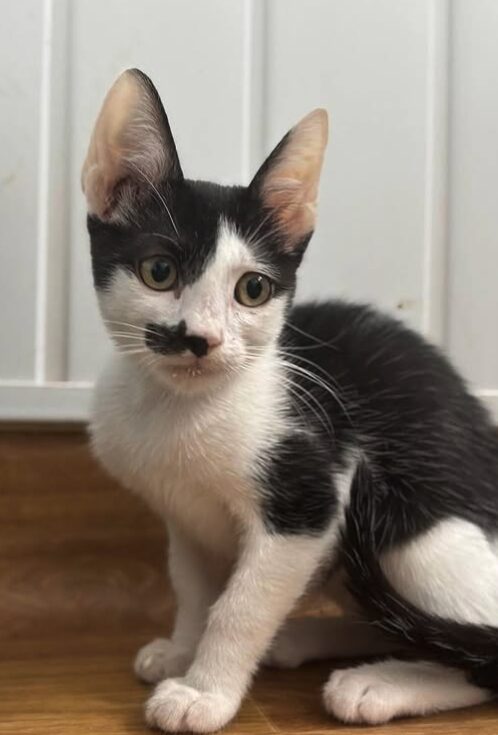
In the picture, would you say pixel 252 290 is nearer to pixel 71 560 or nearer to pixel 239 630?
pixel 239 630

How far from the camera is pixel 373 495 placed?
100 centimetres

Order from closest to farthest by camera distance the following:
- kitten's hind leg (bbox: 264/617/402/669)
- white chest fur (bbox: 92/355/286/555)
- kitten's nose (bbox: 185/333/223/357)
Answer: kitten's nose (bbox: 185/333/223/357), white chest fur (bbox: 92/355/286/555), kitten's hind leg (bbox: 264/617/402/669)

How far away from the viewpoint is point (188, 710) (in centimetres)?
86

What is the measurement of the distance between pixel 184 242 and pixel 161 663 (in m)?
0.49

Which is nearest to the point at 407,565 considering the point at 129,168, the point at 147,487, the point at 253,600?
the point at 253,600

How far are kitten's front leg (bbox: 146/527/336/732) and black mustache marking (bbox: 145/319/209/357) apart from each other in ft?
0.74

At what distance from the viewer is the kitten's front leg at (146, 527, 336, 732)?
861 mm

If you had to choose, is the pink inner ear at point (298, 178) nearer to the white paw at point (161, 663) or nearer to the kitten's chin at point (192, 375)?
the kitten's chin at point (192, 375)

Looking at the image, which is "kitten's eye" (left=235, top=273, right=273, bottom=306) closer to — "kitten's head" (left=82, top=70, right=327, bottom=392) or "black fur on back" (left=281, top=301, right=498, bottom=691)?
"kitten's head" (left=82, top=70, right=327, bottom=392)

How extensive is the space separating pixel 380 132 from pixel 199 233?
0.59 m

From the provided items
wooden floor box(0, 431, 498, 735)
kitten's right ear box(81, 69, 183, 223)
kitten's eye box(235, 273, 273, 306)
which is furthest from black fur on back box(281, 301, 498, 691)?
wooden floor box(0, 431, 498, 735)

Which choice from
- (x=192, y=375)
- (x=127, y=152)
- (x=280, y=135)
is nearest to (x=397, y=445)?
(x=192, y=375)

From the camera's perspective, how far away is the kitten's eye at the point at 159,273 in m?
0.87

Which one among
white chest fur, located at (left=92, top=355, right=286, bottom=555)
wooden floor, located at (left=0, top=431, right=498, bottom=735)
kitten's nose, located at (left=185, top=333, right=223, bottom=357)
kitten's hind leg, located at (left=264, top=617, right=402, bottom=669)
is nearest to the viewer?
kitten's nose, located at (left=185, top=333, right=223, bottom=357)
